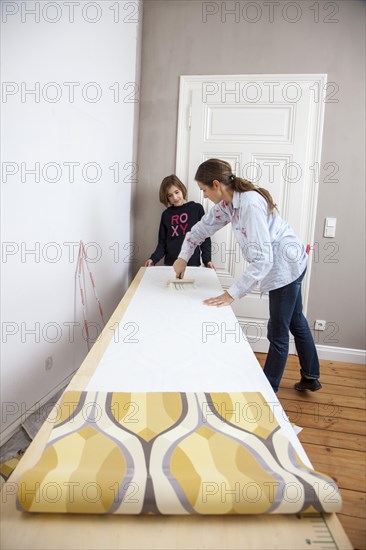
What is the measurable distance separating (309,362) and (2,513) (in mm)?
1882

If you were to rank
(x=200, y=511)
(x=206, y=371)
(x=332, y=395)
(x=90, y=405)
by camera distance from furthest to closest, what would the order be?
(x=332, y=395)
(x=206, y=371)
(x=90, y=405)
(x=200, y=511)

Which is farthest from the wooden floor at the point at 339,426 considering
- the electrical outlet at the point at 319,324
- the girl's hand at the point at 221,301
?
the girl's hand at the point at 221,301

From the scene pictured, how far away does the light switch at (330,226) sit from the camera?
2686mm

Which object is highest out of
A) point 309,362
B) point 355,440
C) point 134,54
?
point 134,54

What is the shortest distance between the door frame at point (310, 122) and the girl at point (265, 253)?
2.22ft

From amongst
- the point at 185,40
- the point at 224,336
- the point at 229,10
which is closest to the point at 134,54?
the point at 185,40

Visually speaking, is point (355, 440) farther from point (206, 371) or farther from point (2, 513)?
point (2, 513)

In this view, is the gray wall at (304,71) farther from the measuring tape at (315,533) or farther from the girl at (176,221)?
the measuring tape at (315,533)

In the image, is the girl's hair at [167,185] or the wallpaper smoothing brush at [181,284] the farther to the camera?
the girl's hair at [167,185]

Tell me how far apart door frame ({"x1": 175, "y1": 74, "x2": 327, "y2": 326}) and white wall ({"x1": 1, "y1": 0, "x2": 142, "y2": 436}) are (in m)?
0.39

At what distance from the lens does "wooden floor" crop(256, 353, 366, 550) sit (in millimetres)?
1449

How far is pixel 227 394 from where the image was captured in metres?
0.93

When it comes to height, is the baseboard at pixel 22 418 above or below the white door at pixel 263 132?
below

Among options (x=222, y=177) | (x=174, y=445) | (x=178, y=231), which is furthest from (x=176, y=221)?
(x=174, y=445)
